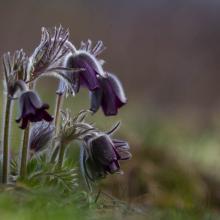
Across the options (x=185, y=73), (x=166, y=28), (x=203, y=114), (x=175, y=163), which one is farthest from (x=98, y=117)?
(x=166, y=28)

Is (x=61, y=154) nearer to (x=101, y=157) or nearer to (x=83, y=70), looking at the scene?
(x=101, y=157)

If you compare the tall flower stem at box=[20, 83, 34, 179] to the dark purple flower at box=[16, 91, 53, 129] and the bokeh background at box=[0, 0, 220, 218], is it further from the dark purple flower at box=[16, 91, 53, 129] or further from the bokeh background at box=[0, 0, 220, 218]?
the bokeh background at box=[0, 0, 220, 218]

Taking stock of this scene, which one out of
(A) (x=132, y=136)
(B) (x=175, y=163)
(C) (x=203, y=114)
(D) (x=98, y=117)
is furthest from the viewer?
(C) (x=203, y=114)

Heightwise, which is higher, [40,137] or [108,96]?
[108,96]

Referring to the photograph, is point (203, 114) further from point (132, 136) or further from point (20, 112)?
point (20, 112)

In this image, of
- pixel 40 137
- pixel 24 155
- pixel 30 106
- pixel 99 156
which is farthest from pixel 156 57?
pixel 30 106

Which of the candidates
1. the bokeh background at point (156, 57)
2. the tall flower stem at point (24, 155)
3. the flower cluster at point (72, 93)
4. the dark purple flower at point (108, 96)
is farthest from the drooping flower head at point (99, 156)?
the bokeh background at point (156, 57)
